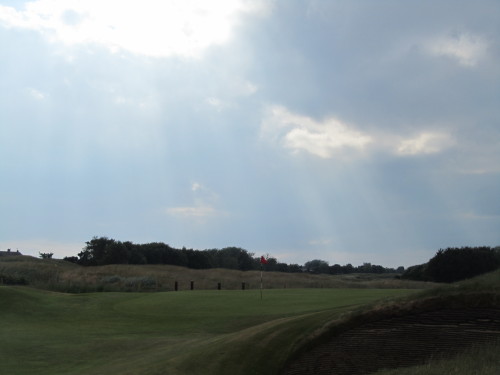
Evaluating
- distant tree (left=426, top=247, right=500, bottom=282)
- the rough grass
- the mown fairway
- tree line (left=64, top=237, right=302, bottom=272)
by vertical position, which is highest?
tree line (left=64, top=237, right=302, bottom=272)

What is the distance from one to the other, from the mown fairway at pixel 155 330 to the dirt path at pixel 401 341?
1.28m

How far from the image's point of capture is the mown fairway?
547 inches

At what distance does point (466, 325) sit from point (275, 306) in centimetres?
1649

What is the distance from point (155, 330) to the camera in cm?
2345

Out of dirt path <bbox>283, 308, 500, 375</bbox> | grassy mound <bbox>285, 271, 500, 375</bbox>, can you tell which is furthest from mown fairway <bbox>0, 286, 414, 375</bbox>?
dirt path <bbox>283, 308, 500, 375</bbox>

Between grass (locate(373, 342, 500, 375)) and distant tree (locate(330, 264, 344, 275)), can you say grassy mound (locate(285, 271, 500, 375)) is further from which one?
distant tree (locate(330, 264, 344, 275))

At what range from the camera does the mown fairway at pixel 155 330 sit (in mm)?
13883

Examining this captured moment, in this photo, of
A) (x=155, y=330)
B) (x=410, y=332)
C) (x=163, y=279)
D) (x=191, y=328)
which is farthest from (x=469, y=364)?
(x=163, y=279)

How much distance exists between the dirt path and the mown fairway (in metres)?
1.28

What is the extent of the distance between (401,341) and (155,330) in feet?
48.0

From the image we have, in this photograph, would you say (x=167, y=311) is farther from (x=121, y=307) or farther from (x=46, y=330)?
(x=46, y=330)

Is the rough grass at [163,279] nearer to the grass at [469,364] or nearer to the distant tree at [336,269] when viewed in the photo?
the grass at [469,364]

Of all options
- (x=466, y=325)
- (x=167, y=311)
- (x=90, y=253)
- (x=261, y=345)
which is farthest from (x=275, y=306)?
(x=90, y=253)

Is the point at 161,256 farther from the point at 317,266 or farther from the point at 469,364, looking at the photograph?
the point at 469,364
